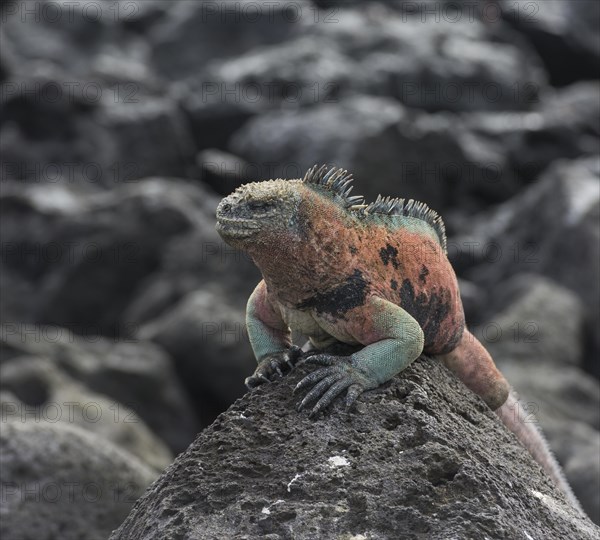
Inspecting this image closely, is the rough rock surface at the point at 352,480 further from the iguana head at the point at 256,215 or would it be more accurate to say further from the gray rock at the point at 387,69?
the gray rock at the point at 387,69

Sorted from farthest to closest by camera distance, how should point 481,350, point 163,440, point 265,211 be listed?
point 163,440
point 481,350
point 265,211

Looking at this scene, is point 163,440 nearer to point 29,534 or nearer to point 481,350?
point 29,534

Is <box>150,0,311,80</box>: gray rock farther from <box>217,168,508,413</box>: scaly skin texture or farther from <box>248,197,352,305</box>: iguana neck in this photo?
<box>248,197,352,305</box>: iguana neck

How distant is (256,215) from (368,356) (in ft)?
2.57

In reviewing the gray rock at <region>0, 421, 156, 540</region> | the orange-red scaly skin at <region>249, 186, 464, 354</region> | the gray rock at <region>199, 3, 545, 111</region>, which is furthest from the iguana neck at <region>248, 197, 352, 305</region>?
the gray rock at <region>199, 3, 545, 111</region>

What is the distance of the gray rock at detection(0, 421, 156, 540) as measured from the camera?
7.10 meters

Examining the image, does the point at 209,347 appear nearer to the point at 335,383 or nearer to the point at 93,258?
the point at 93,258

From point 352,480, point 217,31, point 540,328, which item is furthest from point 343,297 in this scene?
point 217,31

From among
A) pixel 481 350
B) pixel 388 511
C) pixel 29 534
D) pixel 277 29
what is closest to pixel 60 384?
pixel 29 534

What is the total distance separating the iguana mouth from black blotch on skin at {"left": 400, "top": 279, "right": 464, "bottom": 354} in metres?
0.84

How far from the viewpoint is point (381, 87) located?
83.5 ft

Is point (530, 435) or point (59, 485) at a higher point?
point (530, 435)

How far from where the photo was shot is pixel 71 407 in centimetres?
1108

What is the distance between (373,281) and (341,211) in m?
0.35
